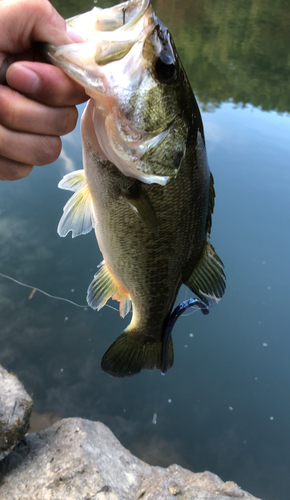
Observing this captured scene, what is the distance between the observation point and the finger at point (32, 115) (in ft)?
2.05

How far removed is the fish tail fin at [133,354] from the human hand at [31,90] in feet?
2.36

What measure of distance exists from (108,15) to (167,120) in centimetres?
24

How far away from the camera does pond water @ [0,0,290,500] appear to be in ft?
6.73

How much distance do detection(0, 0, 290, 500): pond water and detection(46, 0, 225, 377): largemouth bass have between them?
1129 mm

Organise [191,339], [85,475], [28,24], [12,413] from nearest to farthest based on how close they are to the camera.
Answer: [28,24] → [85,475] → [12,413] → [191,339]

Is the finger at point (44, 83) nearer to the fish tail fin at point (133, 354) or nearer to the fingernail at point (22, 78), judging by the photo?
the fingernail at point (22, 78)

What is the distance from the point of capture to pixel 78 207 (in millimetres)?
1031

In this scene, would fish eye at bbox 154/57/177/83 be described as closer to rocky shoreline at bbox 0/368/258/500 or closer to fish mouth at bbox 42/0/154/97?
fish mouth at bbox 42/0/154/97

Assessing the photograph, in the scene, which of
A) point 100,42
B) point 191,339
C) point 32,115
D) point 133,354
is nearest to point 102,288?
point 133,354

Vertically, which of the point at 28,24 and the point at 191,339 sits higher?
the point at 28,24

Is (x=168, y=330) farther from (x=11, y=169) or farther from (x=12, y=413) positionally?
(x=12, y=413)

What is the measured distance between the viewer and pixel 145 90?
687 millimetres

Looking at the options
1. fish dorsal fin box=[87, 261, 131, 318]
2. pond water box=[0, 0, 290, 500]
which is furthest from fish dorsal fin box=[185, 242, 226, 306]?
pond water box=[0, 0, 290, 500]

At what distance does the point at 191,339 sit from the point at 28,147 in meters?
2.05
